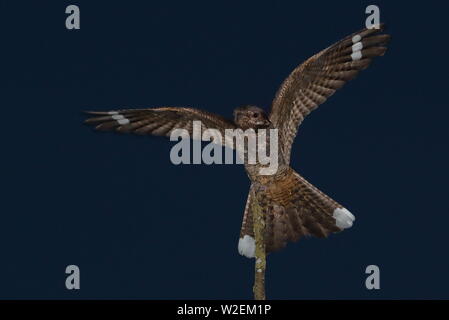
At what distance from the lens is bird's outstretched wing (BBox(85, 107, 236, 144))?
33.2 ft

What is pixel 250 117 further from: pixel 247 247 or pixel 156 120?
pixel 247 247

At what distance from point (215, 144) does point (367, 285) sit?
6.48ft

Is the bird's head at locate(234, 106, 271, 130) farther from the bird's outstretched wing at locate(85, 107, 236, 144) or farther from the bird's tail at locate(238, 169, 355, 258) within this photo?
the bird's tail at locate(238, 169, 355, 258)

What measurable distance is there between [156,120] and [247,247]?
1517mm

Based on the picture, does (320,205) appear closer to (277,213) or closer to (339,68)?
(277,213)

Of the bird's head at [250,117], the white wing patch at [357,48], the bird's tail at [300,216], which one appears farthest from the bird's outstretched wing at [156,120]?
the white wing patch at [357,48]

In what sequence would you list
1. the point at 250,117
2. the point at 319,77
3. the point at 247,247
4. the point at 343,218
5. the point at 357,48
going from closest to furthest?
the point at 250,117 → the point at 357,48 → the point at 319,77 → the point at 343,218 → the point at 247,247

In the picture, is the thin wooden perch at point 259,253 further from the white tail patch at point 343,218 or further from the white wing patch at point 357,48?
the white wing patch at point 357,48

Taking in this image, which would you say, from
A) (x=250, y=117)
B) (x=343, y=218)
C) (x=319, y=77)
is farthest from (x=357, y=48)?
(x=343, y=218)

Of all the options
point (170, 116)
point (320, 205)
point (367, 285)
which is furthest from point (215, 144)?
point (367, 285)

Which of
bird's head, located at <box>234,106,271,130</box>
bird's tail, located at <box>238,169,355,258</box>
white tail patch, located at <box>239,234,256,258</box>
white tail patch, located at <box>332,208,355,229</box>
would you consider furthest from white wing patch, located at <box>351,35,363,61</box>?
white tail patch, located at <box>239,234,256,258</box>

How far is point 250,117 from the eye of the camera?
9867 millimetres

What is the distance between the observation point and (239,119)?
991cm

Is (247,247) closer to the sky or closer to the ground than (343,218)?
closer to the ground
